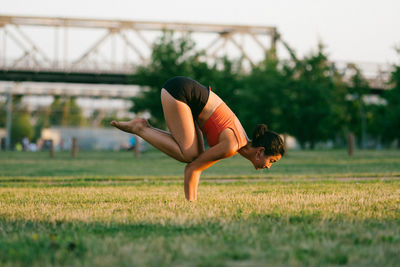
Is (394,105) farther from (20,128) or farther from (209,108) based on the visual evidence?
(20,128)

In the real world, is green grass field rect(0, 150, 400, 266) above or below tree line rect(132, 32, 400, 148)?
below

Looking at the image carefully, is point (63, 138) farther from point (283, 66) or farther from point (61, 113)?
point (283, 66)

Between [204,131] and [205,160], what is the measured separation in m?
0.30

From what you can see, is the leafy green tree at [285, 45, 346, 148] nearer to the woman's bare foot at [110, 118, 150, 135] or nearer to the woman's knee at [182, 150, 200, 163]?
the woman's bare foot at [110, 118, 150, 135]

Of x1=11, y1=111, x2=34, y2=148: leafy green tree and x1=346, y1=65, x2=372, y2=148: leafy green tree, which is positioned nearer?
x1=346, y1=65, x2=372, y2=148: leafy green tree

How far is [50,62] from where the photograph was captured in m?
56.0

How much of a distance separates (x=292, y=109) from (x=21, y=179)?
77.3 feet

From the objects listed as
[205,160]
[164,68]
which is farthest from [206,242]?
[164,68]

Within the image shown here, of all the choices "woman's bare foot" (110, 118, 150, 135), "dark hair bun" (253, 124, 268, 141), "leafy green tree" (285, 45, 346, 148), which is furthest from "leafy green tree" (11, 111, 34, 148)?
"dark hair bun" (253, 124, 268, 141)

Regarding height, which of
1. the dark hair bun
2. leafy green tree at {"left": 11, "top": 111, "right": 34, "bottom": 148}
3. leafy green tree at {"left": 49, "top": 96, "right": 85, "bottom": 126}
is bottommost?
leafy green tree at {"left": 11, "top": 111, "right": 34, "bottom": 148}

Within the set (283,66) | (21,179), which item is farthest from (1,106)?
(21,179)

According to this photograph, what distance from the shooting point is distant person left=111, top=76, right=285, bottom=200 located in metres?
4.50

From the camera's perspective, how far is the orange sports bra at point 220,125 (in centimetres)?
450

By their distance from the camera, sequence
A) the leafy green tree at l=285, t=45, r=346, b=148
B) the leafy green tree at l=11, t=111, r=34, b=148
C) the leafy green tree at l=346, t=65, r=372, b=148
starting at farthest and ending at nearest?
the leafy green tree at l=11, t=111, r=34, b=148 → the leafy green tree at l=346, t=65, r=372, b=148 → the leafy green tree at l=285, t=45, r=346, b=148
